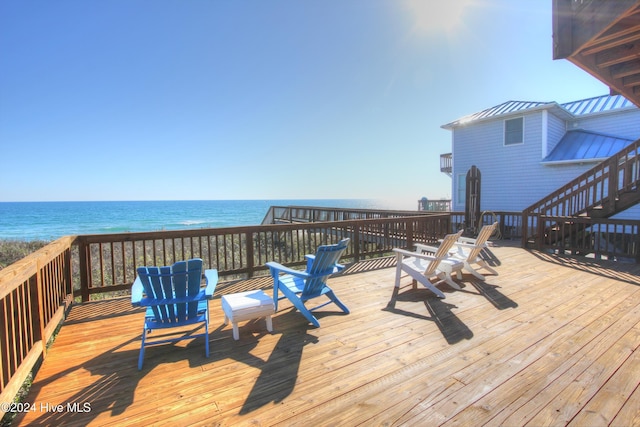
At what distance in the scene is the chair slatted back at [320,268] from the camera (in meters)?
3.01

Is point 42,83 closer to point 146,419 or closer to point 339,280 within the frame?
point 339,280

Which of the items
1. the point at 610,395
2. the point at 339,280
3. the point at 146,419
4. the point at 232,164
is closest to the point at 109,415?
the point at 146,419

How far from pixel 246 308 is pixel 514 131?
1256 cm

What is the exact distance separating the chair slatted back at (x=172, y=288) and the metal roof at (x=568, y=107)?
493 inches

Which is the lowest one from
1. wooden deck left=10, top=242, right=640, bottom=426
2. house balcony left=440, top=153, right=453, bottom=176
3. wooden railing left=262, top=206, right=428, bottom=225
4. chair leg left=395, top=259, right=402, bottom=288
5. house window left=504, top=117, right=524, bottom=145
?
wooden deck left=10, top=242, right=640, bottom=426

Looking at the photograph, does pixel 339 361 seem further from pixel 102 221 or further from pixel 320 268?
pixel 102 221

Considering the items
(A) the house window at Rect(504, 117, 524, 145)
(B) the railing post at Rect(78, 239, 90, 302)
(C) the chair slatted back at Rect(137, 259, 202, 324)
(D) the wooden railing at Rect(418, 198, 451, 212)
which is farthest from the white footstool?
(D) the wooden railing at Rect(418, 198, 451, 212)

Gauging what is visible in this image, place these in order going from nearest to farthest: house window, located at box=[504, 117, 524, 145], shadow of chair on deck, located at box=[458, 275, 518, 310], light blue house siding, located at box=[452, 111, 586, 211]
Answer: shadow of chair on deck, located at box=[458, 275, 518, 310]
light blue house siding, located at box=[452, 111, 586, 211]
house window, located at box=[504, 117, 524, 145]

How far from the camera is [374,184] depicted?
50.2 m

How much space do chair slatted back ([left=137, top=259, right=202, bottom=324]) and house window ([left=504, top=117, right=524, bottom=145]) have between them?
1273 centimetres

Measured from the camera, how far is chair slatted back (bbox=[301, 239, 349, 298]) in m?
3.01

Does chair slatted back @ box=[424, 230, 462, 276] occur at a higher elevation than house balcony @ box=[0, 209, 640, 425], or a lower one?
higher

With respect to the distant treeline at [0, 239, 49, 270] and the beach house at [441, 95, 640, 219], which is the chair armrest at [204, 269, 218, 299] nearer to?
the distant treeline at [0, 239, 49, 270]

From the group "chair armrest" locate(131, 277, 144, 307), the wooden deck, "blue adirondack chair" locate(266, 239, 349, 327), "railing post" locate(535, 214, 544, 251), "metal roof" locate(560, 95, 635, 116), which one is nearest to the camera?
the wooden deck
